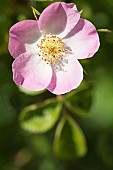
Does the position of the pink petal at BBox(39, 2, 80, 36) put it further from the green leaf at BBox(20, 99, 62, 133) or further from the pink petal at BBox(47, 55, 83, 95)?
the green leaf at BBox(20, 99, 62, 133)

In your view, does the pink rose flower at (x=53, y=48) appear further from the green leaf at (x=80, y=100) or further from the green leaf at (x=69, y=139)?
the green leaf at (x=69, y=139)

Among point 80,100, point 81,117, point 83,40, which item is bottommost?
point 81,117

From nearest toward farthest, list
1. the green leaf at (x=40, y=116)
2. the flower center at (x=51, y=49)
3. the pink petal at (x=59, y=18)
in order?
the pink petal at (x=59, y=18), the flower center at (x=51, y=49), the green leaf at (x=40, y=116)

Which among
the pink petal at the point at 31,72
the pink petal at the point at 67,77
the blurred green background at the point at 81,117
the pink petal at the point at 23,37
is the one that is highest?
the pink petal at the point at 23,37

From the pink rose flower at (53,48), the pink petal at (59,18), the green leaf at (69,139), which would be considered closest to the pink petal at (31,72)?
the pink rose flower at (53,48)

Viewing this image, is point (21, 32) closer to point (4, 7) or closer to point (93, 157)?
Answer: point (4, 7)

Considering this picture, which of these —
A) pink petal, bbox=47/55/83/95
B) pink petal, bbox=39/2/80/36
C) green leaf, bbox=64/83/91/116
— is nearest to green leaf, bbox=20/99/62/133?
green leaf, bbox=64/83/91/116

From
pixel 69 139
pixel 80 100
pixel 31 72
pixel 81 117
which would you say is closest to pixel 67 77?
pixel 31 72

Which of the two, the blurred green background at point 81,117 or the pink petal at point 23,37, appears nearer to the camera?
the pink petal at point 23,37

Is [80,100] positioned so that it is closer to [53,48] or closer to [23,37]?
[53,48]
